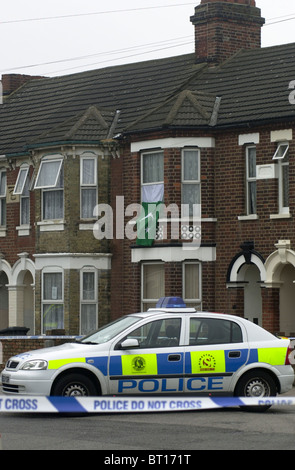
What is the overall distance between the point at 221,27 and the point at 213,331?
580 inches

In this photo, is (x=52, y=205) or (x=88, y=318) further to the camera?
(x=52, y=205)

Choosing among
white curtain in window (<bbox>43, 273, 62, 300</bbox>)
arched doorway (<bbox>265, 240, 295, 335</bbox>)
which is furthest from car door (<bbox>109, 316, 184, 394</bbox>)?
white curtain in window (<bbox>43, 273, 62, 300</bbox>)

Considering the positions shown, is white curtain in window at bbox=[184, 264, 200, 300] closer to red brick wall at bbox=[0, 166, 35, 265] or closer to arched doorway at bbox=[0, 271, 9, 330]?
red brick wall at bbox=[0, 166, 35, 265]

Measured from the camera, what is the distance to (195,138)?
25.8 meters

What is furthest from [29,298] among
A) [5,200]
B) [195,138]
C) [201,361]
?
[201,361]

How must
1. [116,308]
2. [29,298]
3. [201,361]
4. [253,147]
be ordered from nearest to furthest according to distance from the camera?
1. [201,361]
2. [253,147]
3. [116,308]
4. [29,298]

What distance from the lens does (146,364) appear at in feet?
50.0

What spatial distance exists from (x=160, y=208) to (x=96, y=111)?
4.19 metres

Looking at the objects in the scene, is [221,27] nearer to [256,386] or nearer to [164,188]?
[164,188]

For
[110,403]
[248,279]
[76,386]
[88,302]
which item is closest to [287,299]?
[248,279]

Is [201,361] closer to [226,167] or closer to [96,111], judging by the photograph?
[226,167]

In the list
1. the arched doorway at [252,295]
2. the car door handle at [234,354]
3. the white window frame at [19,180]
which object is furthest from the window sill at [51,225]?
the car door handle at [234,354]

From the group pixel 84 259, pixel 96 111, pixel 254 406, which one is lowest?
pixel 254 406

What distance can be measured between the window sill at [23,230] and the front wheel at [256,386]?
14962 millimetres
